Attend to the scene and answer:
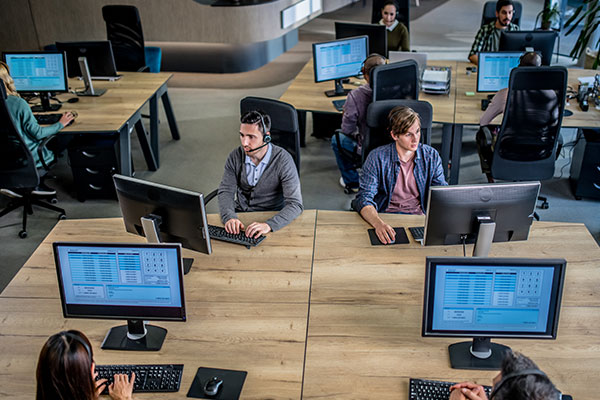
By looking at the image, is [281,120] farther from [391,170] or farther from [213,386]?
[213,386]

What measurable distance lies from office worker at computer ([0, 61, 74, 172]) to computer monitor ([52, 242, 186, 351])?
7.59ft

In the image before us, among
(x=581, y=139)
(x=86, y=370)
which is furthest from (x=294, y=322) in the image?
(x=581, y=139)

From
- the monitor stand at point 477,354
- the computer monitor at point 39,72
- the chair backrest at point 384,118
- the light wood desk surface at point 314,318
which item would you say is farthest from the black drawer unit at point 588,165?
the computer monitor at point 39,72

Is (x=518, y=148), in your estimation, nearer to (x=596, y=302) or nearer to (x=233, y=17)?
(x=596, y=302)

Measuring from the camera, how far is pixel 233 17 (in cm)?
820

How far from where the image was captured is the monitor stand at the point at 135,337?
2.50m

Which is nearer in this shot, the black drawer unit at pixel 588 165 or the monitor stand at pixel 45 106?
the black drawer unit at pixel 588 165

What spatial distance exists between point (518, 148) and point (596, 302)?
1.93 m

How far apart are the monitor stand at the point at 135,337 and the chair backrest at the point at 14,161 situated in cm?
233

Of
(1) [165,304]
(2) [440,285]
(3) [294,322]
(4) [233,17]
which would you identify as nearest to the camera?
(2) [440,285]

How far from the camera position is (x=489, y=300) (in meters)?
2.28

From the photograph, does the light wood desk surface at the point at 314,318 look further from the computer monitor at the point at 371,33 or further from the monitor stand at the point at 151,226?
the computer monitor at the point at 371,33

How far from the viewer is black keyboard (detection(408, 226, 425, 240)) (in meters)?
3.17

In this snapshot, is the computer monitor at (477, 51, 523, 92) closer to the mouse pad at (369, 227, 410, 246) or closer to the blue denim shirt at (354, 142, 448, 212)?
the blue denim shirt at (354, 142, 448, 212)
